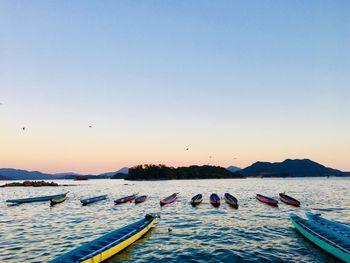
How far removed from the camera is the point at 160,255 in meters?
21.7

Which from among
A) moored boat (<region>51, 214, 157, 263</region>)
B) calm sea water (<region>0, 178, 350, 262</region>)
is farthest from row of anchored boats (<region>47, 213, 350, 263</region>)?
calm sea water (<region>0, 178, 350, 262</region>)

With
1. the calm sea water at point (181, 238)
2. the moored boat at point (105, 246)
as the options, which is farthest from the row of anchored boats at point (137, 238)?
the calm sea water at point (181, 238)

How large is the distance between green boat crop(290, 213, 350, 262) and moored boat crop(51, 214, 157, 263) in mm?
15907

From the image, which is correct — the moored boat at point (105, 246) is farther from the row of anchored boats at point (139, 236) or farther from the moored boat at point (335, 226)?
the moored boat at point (335, 226)

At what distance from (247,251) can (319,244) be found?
598 centimetres

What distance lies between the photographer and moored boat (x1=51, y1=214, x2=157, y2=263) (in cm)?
1720

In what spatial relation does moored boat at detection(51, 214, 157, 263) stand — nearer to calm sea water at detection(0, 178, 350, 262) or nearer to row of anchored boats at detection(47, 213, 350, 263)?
row of anchored boats at detection(47, 213, 350, 263)

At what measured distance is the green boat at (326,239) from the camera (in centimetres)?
1912

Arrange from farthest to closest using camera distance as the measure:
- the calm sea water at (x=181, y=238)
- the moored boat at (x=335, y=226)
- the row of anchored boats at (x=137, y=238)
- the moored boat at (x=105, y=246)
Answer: the moored boat at (x=335, y=226)
the calm sea water at (x=181, y=238)
the row of anchored boats at (x=137, y=238)
the moored boat at (x=105, y=246)

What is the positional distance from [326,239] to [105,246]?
18.0 metres

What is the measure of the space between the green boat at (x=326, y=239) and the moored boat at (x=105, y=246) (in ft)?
52.2

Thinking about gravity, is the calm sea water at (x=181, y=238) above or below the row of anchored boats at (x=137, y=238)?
below

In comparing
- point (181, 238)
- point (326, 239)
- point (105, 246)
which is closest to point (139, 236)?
point (181, 238)

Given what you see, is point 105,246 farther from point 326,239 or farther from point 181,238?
point 326,239
